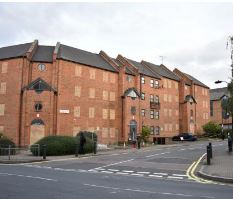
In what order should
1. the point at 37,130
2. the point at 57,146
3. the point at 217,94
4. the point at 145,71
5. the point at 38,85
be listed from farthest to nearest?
1. the point at 217,94
2. the point at 145,71
3. the point at 38,85
4. the point at 37,130
5. the point at 57,146

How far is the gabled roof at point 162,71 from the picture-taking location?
6806cm

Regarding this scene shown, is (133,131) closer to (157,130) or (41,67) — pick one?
(157,130)

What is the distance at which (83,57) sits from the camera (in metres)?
53.5

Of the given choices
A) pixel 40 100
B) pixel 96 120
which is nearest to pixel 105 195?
pixel 40 100

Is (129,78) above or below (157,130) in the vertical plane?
above

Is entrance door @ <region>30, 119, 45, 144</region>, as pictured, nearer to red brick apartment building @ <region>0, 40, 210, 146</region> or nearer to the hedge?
red brick apartment building @ <region>0, 40, 210, 146</region>

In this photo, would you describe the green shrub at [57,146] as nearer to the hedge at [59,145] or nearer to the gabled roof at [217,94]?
the hedge at [59,145]

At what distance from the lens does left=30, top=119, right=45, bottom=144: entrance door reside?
149 feet

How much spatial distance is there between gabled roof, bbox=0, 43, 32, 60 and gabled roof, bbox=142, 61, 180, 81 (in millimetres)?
25489

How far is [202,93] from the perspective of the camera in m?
78.3

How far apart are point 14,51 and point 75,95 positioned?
1018 centimetres

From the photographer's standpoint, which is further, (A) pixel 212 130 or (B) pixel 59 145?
(A) pixel 212 130

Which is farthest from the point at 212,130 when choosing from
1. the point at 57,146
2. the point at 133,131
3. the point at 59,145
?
the point at 57,146

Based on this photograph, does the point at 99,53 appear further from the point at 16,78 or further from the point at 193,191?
the point at 193,191
